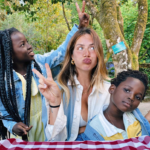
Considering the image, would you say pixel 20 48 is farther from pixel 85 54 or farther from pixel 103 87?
pixel 103 87

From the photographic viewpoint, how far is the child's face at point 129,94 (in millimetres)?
1338

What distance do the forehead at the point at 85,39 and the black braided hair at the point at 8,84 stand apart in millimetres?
628

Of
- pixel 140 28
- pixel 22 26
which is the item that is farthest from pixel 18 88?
pixel 22 26

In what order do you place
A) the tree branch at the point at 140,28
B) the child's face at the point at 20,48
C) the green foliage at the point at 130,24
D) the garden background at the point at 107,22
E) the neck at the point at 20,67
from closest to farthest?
the child's face at the point at 20,48, the neck at the point at 20,67, the garden background at the point at 107,22, the tree branch at the point at 140,28, the green foliage at the point at 130,24

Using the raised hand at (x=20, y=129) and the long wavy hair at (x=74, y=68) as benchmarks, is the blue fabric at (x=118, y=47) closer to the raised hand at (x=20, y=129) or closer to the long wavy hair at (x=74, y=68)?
the long wavy hair at (x=74, y=68)

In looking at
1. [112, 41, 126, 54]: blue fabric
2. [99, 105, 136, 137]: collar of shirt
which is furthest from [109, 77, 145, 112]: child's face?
[112, 41, 126, 54]: blue fabric

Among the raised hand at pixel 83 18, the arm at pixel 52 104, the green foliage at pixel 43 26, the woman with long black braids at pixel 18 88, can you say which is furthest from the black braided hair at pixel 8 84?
the green foliage at pixel 43 26

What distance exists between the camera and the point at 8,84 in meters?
1.60

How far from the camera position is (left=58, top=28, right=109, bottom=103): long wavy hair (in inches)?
66.3

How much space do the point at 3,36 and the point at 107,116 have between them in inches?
50.1

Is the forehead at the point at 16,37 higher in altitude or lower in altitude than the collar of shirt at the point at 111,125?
higher

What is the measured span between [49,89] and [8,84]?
0.49 meters

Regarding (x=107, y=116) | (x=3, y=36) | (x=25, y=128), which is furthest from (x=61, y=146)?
(x=3, y=36)

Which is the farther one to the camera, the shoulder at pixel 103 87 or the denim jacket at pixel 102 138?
the shoulder at pixel 103 87
